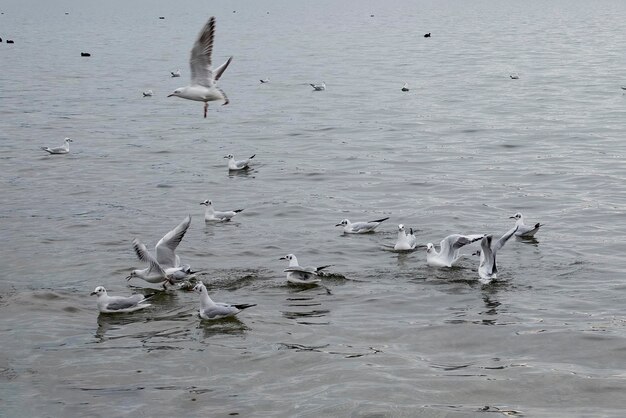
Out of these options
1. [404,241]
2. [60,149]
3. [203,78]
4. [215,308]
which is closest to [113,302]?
[215,308]

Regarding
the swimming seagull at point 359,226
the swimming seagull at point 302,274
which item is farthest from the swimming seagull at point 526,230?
the swimming seagull at point 302,274

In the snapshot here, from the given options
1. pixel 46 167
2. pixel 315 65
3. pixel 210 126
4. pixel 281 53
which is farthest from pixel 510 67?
pixel 46 167

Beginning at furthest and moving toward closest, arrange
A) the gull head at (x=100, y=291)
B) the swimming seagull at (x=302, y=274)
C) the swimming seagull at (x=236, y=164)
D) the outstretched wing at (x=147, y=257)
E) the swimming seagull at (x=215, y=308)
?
the swimming seagull at (x=236, y=164) < the outstretched wing at (x=147, y=257) < the swimming seagull at (x=302, y=274) < the gull head at (x=100, y=291) < the swimming seagull at (x=215, y=308)

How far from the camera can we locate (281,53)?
6600 centimetres

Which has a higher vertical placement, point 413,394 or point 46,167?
point 46,167

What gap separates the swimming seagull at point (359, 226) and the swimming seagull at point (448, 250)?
2464 millimetres

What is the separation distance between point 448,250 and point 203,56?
5.44 m

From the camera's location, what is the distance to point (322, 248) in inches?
750

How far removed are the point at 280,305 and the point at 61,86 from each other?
112 ft

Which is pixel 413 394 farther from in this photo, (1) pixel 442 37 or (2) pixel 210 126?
(1) pixel 442 37

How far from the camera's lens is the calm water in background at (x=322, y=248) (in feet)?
40.5

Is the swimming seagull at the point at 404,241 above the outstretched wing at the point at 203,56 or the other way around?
the other way around

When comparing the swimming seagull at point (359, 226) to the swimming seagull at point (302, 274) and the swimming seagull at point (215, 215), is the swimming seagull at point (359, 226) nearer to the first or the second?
the swimming seagull at point (215, 215)

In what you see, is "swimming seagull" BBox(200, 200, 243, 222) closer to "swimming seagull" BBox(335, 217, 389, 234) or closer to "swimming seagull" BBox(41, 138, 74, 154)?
"swimming seagull" BBox(335, 217, 389, 234)
